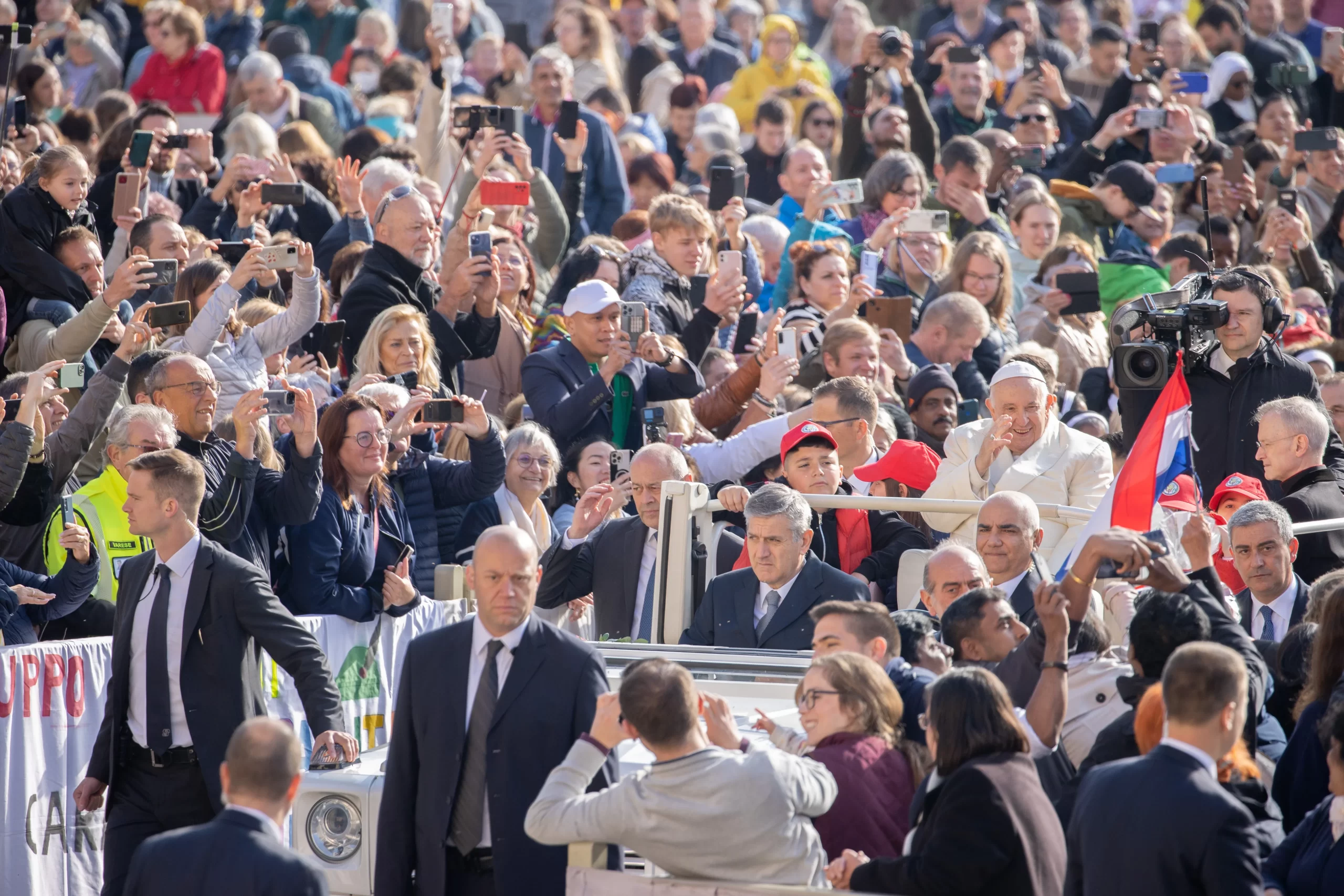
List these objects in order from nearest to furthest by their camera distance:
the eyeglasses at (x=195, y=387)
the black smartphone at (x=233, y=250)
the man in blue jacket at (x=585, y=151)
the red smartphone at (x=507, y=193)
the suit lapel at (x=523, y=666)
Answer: the suit lapel at (x=523, y=666), the eyeglasses at (x=195, y=387), the black smartphone at (x=233, y=250), the red smartphone at (x=507, y=193), the man in blue jacket at (x=585, y=151)

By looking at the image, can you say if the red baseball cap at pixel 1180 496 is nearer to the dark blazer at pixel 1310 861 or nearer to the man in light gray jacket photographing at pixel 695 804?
the dark blazer at pixel 1310 861

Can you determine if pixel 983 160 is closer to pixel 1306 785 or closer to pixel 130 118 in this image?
pixel 130 118

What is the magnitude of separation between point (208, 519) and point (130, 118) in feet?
17.2

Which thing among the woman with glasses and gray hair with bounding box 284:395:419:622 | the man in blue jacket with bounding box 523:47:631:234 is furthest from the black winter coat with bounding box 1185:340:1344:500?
the man in blue jacket with bounding box 523:47:631:234

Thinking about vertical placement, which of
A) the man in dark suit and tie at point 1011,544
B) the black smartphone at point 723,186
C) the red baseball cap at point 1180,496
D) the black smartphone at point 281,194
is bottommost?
the man in dark suit and tie at point 1011,544

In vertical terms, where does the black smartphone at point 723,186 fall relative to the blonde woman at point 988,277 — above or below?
above

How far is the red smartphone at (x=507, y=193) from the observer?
11.1 meters

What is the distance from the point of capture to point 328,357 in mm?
9859

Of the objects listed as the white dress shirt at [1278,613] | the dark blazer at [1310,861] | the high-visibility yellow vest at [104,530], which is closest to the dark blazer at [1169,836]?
the dark blazer at [1310,861]

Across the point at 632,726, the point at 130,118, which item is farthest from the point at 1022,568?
the point at 130,118

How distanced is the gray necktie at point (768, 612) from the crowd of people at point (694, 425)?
0.03 meters

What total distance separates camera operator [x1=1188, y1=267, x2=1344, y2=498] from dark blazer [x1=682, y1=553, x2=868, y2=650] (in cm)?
245

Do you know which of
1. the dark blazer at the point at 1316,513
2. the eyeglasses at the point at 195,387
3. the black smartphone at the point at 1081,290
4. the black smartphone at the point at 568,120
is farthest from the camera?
the black smartphone at the point at 568,120

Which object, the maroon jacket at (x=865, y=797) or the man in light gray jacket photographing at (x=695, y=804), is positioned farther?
the maroon jacket at (x=865, y=797)
